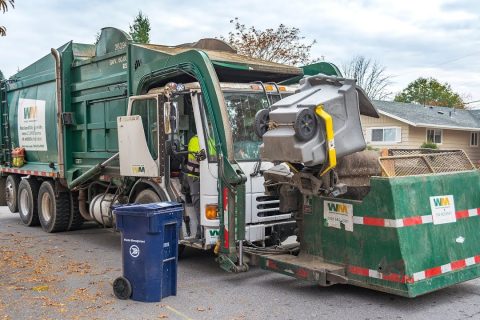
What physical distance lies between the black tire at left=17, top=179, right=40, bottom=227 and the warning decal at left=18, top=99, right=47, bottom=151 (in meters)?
0.73

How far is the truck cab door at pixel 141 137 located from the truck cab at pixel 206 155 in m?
0.01

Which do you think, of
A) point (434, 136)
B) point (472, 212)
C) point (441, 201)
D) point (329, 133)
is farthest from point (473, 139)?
point (329, 133)

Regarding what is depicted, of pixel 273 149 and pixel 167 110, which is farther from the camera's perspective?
pixel 167 110

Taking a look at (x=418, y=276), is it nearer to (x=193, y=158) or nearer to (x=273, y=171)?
(x=273, y=171)

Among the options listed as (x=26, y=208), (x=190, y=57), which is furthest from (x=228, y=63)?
(x=26, y=208)

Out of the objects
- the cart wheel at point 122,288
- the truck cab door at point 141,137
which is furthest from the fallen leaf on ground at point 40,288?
the truck cab door at point 141,137

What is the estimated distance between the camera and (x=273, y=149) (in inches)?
208

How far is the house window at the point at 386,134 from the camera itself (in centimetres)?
2602

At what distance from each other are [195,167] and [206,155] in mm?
313

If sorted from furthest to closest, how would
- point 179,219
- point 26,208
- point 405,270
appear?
point 26,208, point 179,219, point 405,270

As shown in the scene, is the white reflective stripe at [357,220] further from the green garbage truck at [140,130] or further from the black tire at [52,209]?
the black tire at [52,209]

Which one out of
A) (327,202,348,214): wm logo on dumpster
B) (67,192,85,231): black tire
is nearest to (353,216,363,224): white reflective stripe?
(327,202,348,214): wm logo on dumpster

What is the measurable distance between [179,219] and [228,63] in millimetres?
2285

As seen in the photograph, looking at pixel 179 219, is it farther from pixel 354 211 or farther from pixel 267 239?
pixel 354 211
